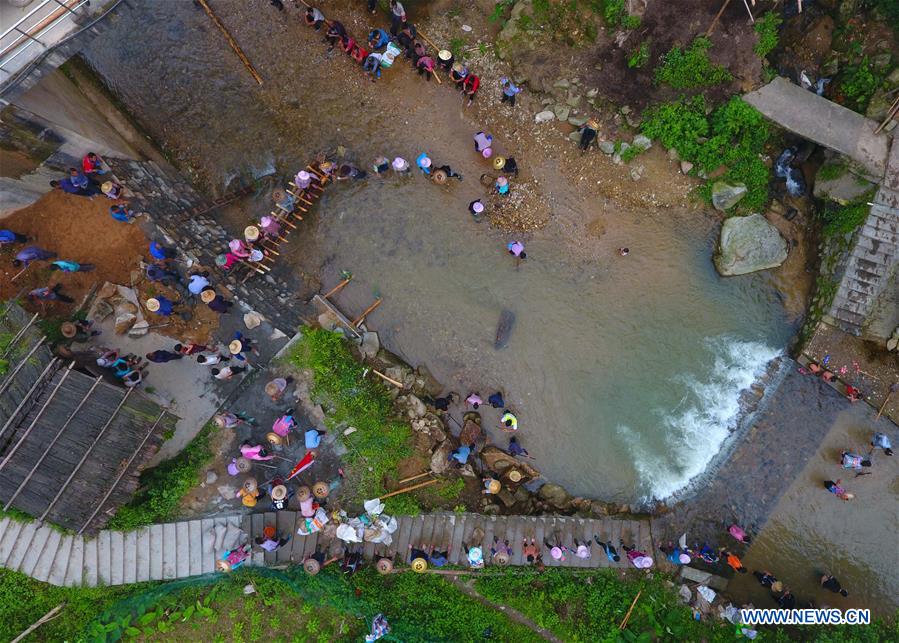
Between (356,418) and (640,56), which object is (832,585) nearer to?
(356,418)

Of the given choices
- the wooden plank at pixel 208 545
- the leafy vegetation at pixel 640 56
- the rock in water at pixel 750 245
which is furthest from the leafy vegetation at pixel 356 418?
the leafy vegetation at pixel 640 56

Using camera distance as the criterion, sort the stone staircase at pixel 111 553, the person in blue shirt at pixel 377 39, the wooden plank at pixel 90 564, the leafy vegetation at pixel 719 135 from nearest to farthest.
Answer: the stone staircase at pixel 111 553 → the wooden plank at pixel 90 564 → the leafy vegetation at pixel 719 135 → the person in blue shirt at pixel 377 39

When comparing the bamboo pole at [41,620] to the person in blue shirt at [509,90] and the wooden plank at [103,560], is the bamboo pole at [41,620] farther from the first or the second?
the person in blue shirt at [509,90]

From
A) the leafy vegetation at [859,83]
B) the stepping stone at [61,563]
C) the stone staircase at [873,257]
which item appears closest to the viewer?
the stepping stone at [61,563]

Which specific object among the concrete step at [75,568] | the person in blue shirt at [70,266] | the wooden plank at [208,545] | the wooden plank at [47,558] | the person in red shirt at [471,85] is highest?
the person in blue shirt at [70,266]

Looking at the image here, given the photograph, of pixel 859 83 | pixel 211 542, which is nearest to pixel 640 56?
pixel 859 83

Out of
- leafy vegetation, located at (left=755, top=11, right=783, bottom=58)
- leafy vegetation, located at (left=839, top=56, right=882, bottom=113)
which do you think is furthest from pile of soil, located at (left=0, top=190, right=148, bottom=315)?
leafy vegetation, located at (left=839, top=56, right=882, bottom=113)

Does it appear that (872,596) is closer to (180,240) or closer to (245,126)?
(180,240)
